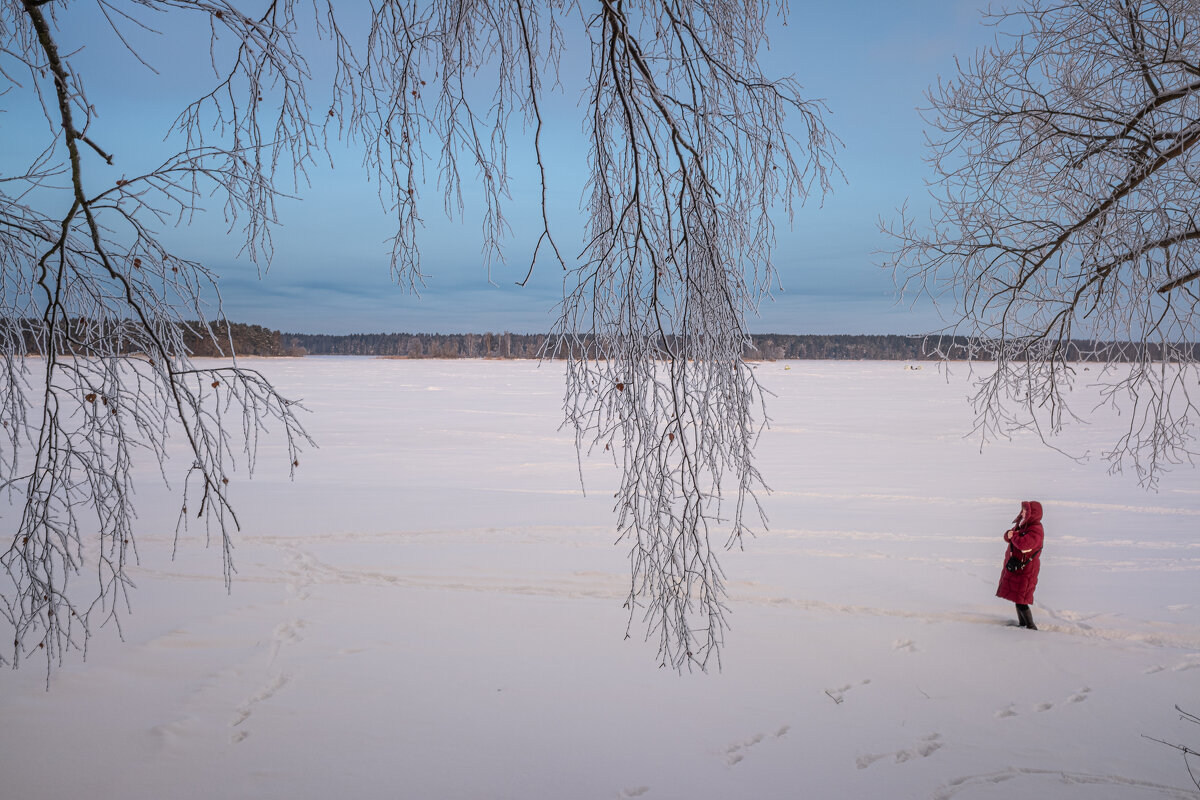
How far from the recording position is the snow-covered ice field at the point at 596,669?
4520 mm

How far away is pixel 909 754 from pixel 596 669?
2.15 meters

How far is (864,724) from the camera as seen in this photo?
5.03 metres

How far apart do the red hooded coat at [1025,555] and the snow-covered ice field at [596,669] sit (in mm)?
328

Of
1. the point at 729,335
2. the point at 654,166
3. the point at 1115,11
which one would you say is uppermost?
the point at 1115,11

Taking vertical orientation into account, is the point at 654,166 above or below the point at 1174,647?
above

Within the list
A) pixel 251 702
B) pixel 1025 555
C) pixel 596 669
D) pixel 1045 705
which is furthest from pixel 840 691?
pixel 251 702

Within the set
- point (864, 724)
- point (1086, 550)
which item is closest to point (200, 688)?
point (864, 724)

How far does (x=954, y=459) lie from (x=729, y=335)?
14.2 metres

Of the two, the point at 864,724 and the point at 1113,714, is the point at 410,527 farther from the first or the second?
the point at 1113,714

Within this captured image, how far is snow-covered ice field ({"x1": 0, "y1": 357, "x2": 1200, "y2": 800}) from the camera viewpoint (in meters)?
4.52

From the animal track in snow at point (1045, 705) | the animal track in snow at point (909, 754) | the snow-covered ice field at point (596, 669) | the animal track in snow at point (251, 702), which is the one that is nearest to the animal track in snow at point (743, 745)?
the snow-covered ice field at point (596, 669)

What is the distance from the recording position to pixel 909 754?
4715mm

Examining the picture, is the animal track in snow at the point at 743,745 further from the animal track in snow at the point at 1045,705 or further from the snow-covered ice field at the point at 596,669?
the animal track in snow at the point at 1045,705

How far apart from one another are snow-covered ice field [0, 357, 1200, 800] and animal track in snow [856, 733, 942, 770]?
18 mm
